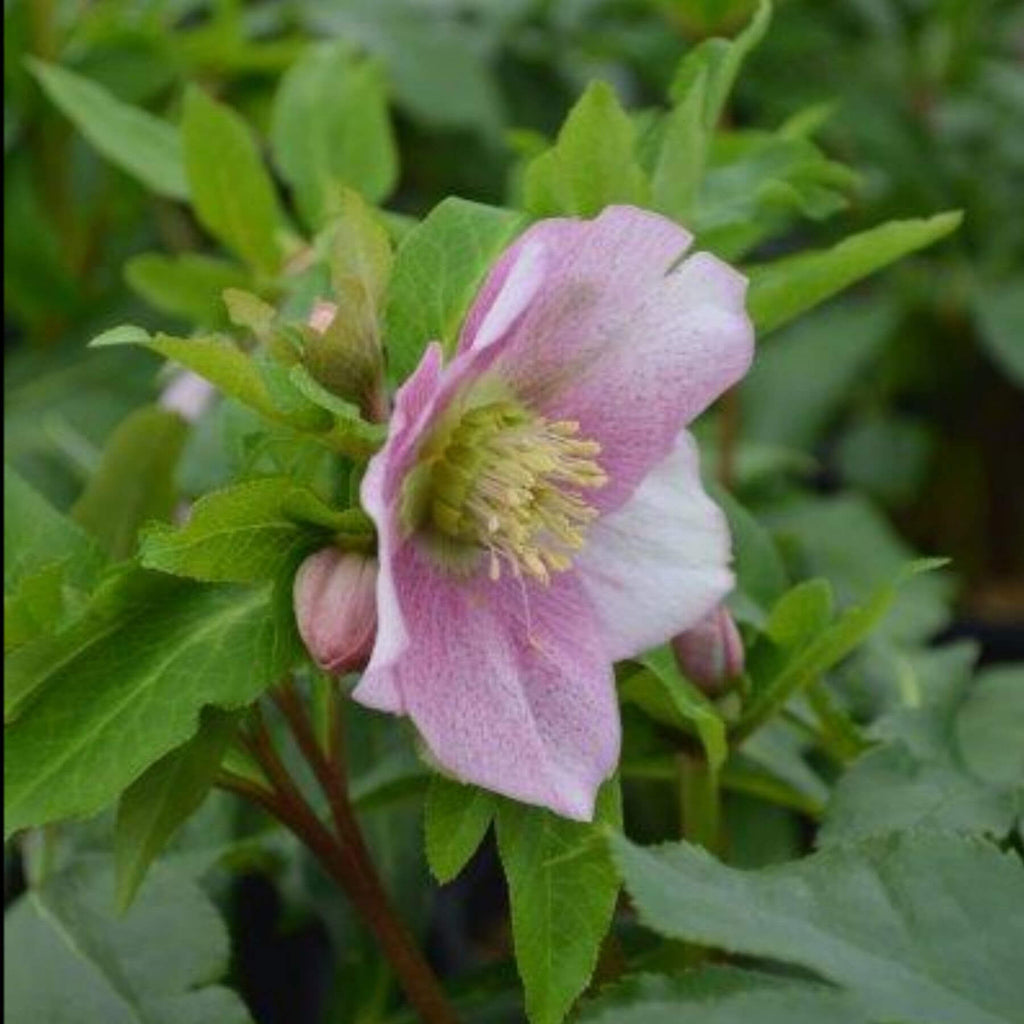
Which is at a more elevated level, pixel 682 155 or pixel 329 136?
pixel 682 155

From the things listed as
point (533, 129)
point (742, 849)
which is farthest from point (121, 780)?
point (533, 129)

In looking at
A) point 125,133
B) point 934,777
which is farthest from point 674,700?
point 125,133


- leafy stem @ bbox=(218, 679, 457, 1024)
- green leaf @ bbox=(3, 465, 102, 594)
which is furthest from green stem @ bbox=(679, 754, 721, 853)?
green leaf @ bbox=(3, 465, 102, 594)

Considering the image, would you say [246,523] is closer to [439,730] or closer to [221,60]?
[439,730]

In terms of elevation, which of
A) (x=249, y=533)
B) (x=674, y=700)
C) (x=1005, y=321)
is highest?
(x=249, y=533)

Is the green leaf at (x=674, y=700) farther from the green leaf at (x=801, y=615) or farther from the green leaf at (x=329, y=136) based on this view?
the green leaf at (x=329, y=136)

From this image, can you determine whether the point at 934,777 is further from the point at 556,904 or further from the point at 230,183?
the point at 230,183

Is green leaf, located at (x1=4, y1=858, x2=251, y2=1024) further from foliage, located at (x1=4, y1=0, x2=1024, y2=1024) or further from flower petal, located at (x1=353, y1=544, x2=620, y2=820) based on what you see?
flower petal, located at (x1=353, y1=544, x2=620, y2=820)
